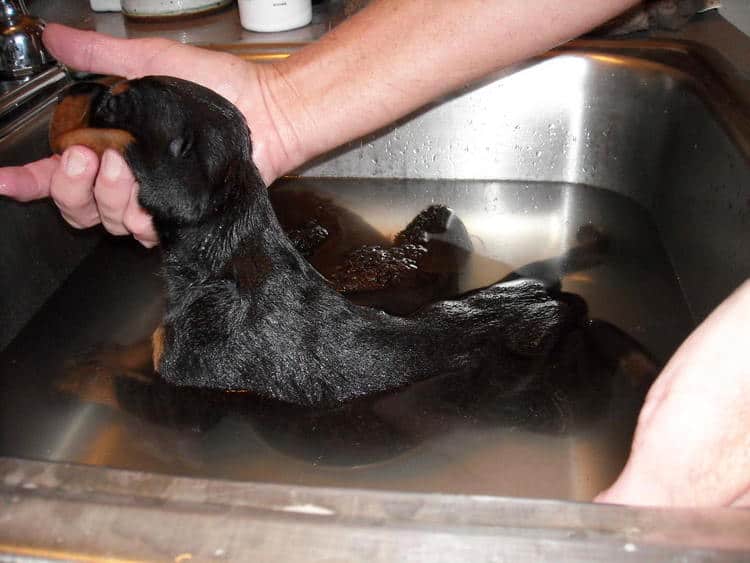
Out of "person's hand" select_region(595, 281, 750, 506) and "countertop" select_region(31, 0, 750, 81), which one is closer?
"person's hand" select_region(595, 281, 750, 506)

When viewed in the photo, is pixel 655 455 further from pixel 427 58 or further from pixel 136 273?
pixel 136 273

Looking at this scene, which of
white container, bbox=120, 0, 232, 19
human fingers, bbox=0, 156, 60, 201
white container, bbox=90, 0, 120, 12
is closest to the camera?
human fingers, bbox=0, 156, 60, 201

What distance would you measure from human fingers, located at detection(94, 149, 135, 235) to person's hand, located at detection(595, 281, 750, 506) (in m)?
1.01

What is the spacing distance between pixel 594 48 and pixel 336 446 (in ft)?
4.07

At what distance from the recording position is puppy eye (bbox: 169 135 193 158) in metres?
1.18

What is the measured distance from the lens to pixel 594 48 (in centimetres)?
174

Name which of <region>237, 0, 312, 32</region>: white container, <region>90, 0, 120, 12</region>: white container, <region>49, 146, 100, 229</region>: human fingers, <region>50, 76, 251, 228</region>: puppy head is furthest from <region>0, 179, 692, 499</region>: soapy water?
Answer: <region>90, 0, 120, 12</region>: white container

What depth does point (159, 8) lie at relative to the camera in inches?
81.0

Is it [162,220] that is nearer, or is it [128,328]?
[162,220]

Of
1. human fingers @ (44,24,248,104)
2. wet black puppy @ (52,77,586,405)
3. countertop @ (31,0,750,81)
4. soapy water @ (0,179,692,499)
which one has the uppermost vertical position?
human fingers @ (44,24,248,104)

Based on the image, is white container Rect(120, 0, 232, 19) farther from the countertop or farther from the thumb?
the thumb

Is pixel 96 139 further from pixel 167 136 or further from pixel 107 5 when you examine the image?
pixel 107 5

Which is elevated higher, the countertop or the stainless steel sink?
the countertop

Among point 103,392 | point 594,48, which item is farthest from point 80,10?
point 594,48
